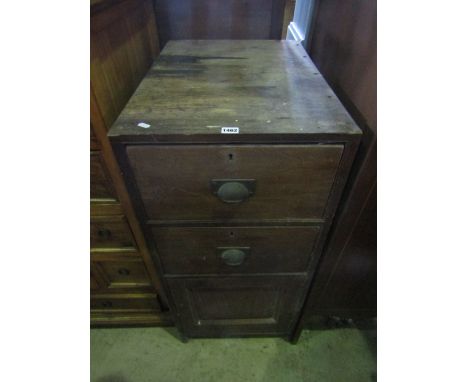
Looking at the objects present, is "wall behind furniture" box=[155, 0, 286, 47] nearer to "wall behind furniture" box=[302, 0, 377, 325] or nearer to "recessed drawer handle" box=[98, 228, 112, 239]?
"wall behind furniture" box=[302, 0, 377, 325]

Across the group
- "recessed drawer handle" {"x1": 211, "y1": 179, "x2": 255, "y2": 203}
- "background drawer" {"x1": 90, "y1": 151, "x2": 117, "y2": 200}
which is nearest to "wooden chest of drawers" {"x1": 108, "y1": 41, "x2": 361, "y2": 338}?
"recessed drawer handle" {"x1": 211, "y1": 179, "x2": 255, "y2": 203}

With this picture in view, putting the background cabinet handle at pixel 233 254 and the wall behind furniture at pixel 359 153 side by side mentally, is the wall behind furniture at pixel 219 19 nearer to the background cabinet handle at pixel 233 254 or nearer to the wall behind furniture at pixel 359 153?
the wall behind furniture at pixel 359 153

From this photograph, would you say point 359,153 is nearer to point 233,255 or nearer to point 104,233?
point 233,255

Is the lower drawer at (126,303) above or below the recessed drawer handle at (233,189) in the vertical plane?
below

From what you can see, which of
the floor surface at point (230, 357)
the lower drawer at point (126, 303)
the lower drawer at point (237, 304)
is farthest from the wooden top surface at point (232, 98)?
the floor surface at point (230, 357)

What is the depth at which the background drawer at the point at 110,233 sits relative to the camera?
2.06 feet

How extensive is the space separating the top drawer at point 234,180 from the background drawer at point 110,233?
18 cm

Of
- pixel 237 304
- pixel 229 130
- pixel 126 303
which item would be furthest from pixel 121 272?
pixel 229 130

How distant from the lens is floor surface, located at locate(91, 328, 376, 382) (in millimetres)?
902

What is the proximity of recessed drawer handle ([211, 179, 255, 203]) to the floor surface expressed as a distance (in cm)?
77

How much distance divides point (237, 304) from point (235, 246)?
12.4 inches

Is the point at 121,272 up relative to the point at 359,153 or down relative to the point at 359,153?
down

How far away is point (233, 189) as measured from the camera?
46 centimetres

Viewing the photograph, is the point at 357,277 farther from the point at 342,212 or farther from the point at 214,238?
the point at 214,238
